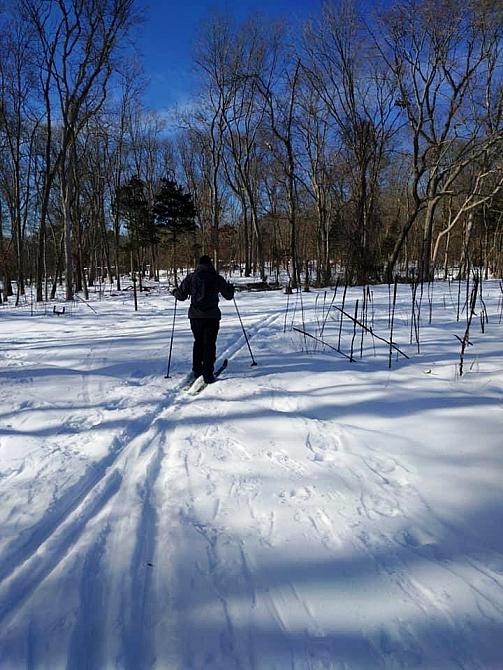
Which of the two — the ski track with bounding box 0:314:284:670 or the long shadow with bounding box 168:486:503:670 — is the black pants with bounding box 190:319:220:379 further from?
Answer: the long shadow with bounding box 168:486:503:670

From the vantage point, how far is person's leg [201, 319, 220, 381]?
17.7ft

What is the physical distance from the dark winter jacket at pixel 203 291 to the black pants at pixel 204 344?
0.10 m

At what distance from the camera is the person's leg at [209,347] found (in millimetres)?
5383

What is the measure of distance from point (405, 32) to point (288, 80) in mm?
5464

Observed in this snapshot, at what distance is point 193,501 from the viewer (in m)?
2.62

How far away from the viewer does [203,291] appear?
5.49 m

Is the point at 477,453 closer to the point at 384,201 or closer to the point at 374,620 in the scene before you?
the point at 374,620

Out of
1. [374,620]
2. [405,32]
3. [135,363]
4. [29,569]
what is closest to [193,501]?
[29,569]

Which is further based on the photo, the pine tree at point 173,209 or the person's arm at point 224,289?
the pine tree at point 173,209

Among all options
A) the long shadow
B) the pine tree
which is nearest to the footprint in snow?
→ the long shadow

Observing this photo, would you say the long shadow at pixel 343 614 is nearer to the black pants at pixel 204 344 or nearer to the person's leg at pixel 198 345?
the black pants at pixel 204 344

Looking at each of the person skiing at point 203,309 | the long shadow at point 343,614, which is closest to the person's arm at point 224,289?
the person skiing at point 203,309

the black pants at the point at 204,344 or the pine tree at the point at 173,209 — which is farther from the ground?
the pine tree at the point at 173,209

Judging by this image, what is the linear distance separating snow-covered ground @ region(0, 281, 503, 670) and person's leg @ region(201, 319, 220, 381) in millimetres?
425
